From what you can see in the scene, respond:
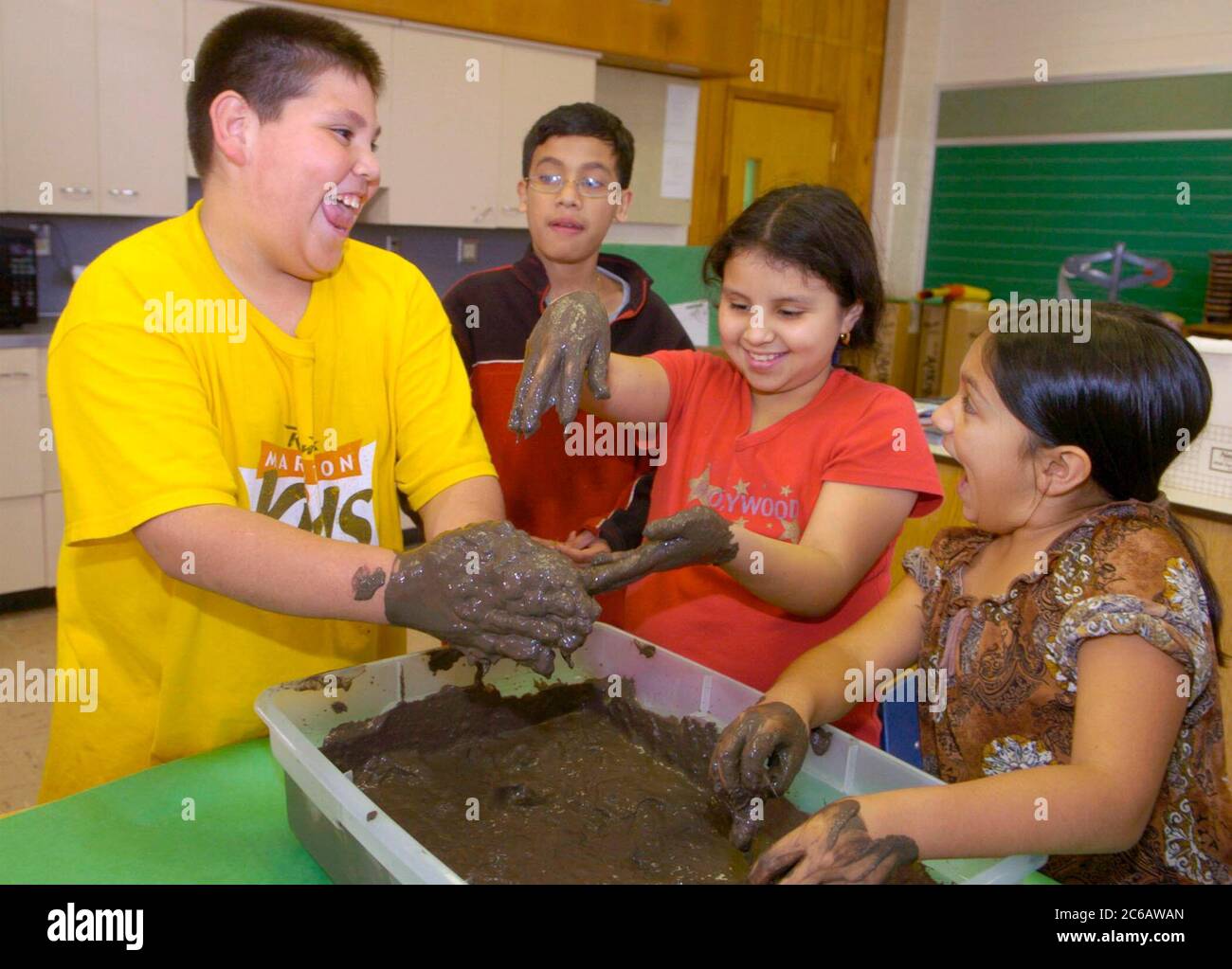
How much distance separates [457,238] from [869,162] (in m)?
2.84

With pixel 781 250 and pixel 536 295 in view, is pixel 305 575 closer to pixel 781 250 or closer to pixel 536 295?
pixel 781 250

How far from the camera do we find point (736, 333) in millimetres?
1412

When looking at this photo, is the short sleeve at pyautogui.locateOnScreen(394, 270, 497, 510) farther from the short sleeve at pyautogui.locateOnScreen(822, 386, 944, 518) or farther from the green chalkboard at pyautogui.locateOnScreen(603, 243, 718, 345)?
the green chalkboard at pyautogui.locateOnScreen(603, 243, 718, 345)

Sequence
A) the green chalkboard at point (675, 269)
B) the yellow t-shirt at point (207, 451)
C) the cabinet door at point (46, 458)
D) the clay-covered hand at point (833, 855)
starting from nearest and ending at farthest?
1. the clay-covered hand at point (833, 855)
2. the yellow t-shirt at point (207, 451)
3. the cabinet door at point (46, 458)
4. the green chalkboard at point (675, 269)

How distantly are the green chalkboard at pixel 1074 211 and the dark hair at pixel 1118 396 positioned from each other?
14.3ft

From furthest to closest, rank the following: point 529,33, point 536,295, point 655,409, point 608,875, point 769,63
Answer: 1. point 769,63
2. point 529,33
3. point 536,295
4. point 655,409
5. point 608,875

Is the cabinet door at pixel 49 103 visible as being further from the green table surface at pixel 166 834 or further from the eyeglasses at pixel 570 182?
the green table surface at pixel 166 834

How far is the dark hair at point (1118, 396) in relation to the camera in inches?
45.1

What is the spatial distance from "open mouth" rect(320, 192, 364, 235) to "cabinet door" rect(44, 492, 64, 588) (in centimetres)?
273

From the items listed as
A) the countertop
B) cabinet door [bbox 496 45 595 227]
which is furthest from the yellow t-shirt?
cabinet door [bbox 496 45 595 227]

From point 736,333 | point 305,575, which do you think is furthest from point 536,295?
point 305,575

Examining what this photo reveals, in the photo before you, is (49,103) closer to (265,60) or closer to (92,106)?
(92,106)

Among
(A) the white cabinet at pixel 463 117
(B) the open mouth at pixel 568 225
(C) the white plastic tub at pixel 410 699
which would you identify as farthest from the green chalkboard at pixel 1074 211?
(C) the white plastic tub at pixel 410 699
